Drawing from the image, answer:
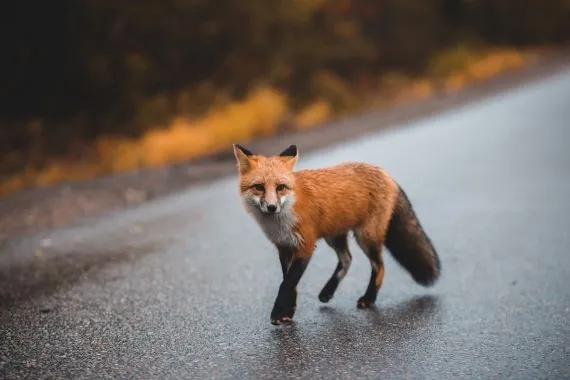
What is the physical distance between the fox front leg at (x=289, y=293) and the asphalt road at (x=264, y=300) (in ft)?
0.27

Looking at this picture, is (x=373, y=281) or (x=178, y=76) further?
(x=178, y=76)

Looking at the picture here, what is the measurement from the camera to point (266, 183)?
5.30m

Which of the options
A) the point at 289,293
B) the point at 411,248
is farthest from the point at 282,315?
the point at 411,248

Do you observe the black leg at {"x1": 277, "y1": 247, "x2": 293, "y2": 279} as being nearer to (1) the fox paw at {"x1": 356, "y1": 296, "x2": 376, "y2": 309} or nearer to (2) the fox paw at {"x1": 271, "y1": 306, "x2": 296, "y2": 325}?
(2) the fox paw at {"x1": 271, "y1": 306, "x2": 296, "y2": 325}

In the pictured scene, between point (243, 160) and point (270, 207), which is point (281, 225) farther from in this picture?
point (243, 160)

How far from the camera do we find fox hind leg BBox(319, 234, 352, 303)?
5.93 meters

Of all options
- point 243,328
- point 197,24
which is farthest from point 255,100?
point 243,328

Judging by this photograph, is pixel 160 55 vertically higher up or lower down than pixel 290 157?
lower down

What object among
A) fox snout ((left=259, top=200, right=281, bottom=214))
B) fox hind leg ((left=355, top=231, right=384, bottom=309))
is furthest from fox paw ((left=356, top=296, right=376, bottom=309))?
fox snout ((left=259, top=200, right=281, bottom=214))

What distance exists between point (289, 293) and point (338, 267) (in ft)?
2.63

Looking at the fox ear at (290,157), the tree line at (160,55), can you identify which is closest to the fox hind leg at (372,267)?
the fox ear at (290,157)

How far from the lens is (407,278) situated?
6.60 metres

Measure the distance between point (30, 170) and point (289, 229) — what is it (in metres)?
8.16

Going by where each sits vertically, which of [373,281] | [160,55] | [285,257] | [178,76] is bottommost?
[178,76]
